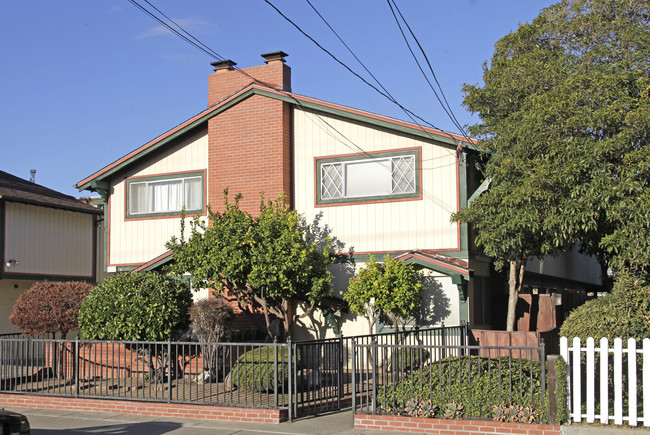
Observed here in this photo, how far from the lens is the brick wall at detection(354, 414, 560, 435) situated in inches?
382

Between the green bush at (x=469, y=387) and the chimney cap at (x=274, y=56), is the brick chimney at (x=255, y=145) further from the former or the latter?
the green bush at (x=469, y=387)

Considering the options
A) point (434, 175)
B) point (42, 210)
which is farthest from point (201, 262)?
point (42, 210)

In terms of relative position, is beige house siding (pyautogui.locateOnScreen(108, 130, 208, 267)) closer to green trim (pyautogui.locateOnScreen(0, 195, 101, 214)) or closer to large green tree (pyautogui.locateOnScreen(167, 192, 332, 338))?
large green tree (pyautogui.locateOnScreen(167, 192, 332, 338))

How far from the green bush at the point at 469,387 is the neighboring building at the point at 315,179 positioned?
4865 millimetres

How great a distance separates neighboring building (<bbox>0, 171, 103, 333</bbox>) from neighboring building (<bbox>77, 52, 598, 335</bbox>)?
5.56 m

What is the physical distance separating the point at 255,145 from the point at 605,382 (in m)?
11.2

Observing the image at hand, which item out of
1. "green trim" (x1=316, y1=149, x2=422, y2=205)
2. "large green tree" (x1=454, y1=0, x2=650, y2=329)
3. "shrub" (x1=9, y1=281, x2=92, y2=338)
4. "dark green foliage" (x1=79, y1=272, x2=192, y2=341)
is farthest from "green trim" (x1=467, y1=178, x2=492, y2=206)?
"shrub" (x1=9, y1=281, x2=92, y2=338)

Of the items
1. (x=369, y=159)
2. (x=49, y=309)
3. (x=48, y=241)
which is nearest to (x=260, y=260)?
(x=369, y=159)

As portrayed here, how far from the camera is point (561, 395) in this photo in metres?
9.62

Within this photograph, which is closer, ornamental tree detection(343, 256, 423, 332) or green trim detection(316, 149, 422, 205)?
ornamental tree detection(343, 256, 423, 332)

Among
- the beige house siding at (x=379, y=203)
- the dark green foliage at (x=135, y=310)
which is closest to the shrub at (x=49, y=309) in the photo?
the dark green foliage at (x=135, y=310)

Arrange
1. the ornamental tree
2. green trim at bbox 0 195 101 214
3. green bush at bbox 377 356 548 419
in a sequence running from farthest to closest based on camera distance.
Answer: green trim at bbox 0 195 101 214, the ornamental tree, green bush at bbox 377 356 548 419

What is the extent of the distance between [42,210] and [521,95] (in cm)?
1821

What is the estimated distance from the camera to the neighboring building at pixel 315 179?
1654cm
